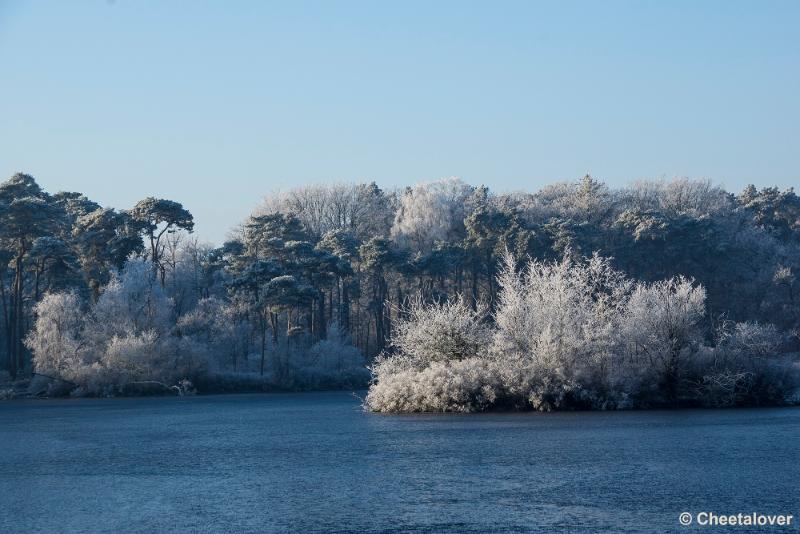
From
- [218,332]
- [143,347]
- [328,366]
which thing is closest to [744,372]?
[328,366]

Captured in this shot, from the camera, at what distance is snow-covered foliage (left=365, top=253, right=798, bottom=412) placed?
46344 millimetres

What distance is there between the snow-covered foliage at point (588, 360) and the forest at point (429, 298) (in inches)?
3.9

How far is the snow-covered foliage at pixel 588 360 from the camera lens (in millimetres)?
46344

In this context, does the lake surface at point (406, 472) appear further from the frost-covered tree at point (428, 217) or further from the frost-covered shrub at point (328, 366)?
the frost-covered tree at point (428, 217)

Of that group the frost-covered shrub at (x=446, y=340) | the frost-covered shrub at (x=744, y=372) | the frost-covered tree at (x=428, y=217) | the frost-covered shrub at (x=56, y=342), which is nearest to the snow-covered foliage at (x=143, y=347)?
the frost-covered shrub at (x=56, y=342)

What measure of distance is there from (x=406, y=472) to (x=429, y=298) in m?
57.4

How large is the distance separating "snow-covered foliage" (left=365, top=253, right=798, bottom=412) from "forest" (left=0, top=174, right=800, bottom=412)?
0.32ft

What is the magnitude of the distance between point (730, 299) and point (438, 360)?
43530mm

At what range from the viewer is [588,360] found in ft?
153

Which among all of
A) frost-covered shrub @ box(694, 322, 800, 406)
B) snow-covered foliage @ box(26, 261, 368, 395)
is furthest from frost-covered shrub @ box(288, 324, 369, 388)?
frost-covered shrub @ box(694, 322, 800, 406)

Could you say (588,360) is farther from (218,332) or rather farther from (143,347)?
(218,332)

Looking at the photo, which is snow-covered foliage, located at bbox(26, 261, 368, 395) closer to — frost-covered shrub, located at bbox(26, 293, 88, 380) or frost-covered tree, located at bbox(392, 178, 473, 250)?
frost-covered shrub, located at bbox(26, 293, 88, 380)

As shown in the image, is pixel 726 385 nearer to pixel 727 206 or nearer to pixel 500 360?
pixel 500 360

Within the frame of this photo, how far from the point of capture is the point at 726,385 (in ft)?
153
